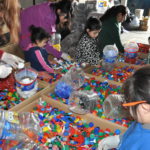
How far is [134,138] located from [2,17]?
1368 millimetres

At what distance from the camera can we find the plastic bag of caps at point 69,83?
172 centimetres

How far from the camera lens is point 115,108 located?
154 cm

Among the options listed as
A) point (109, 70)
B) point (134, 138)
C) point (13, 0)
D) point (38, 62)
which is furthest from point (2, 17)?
point (134, 138)

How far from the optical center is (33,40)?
2.05m

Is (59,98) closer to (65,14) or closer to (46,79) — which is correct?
(46,79)

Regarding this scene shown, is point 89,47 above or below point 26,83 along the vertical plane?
above

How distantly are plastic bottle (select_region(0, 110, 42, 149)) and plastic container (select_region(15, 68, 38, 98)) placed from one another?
32 centimetres

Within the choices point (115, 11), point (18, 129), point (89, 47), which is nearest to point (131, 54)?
point (89, 47)

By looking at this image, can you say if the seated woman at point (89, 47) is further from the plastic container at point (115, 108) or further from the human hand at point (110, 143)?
the human hand at point (110, 143)

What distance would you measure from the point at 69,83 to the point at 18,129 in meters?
0.67

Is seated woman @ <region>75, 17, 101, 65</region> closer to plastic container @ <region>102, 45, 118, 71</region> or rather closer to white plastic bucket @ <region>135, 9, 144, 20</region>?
plastic container @ <region>102, 45, 118, 71</region>

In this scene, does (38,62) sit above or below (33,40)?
below

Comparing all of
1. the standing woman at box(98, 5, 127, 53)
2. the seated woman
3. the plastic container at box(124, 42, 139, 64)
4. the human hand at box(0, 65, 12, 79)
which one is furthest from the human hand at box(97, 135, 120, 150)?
the standing woman at box(98, 5, 127, 53)

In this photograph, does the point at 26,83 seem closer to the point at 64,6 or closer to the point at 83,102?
the point at 83,102
